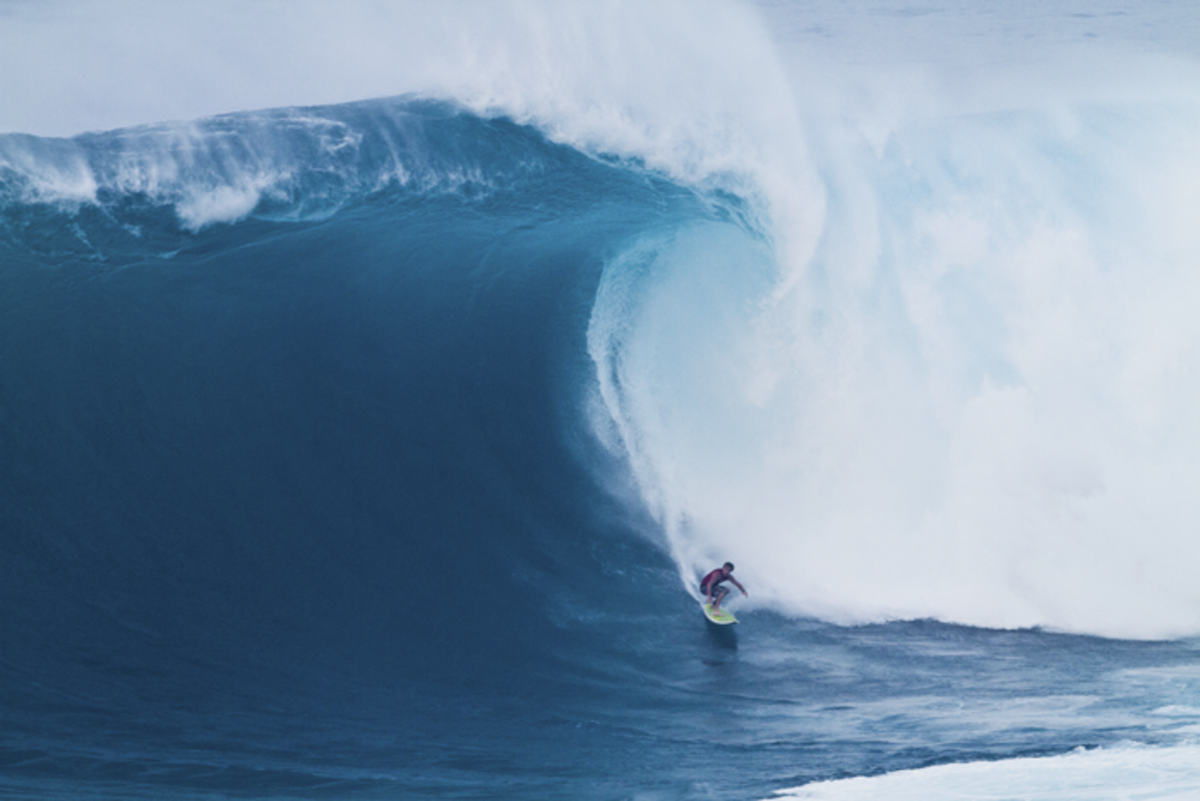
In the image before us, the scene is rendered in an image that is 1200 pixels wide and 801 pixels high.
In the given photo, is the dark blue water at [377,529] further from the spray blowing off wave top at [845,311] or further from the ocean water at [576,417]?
the spray blowing off wave top at [845,311]

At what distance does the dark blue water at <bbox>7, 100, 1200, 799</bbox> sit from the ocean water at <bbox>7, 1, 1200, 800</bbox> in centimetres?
→ 4

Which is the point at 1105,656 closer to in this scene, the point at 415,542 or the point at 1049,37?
the point at 415,542

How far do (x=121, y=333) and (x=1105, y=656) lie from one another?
9637mm

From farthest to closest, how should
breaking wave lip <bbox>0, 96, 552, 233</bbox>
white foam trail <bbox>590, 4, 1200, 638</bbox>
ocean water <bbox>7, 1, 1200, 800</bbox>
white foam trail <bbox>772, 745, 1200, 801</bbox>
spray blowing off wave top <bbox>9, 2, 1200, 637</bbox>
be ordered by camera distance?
1. breaking wave lip <bbox>0, 96, 552, 233</bbox>
2. spray blowing off wave top <bbox>9, 2, 1200, 637</bbox>
3. white foam trail <bbox>590, 4, 1200, 638</bbox>
4. ocean water <bbox>7, 1, 1200, 800</bbox>
5. white foam trail <bbox>772, 745, 1200, 801</bbox>

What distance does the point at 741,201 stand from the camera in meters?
10.1

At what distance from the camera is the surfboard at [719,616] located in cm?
745

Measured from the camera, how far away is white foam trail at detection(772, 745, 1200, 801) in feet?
16.7

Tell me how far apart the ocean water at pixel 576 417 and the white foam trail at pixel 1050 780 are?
0.12 ft

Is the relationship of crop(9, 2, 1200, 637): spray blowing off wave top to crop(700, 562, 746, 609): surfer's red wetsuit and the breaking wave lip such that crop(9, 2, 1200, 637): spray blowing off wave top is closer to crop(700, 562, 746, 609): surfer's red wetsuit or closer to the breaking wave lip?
the breaking wave lip

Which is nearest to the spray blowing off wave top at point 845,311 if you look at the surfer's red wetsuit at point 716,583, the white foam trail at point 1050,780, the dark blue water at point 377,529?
the dark blue water at point 377,529

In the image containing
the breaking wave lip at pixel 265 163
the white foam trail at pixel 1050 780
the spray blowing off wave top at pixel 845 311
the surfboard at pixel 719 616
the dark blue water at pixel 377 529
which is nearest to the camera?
the white foam trail at pixel 1050 780

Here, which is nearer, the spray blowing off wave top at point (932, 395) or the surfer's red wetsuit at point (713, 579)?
the surfer's red wetsuit at point (713, 579)

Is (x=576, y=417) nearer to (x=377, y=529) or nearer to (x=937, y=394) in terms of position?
(x=377, y=529)

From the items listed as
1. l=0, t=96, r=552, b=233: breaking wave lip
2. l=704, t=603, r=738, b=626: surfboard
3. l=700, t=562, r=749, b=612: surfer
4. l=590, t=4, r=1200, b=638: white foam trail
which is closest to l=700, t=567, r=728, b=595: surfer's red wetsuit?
l=700, t=562, r=749, b=612: surfer
